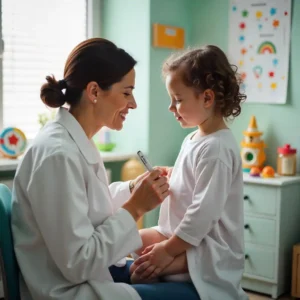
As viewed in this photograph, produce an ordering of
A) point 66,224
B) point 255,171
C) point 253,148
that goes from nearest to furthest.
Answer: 1. point 66,224
2. point 255,171
3. point 253,148

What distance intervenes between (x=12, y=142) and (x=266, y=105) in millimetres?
1589

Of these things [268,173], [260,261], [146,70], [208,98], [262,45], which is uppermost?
[262,45]

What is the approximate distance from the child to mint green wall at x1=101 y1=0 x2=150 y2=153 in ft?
5.79

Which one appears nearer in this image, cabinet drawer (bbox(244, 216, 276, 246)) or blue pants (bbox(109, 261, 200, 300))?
blue pants (bbox(109, 261, 200, 300))

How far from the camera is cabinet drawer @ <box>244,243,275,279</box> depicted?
3.01m

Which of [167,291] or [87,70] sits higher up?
[87,70]

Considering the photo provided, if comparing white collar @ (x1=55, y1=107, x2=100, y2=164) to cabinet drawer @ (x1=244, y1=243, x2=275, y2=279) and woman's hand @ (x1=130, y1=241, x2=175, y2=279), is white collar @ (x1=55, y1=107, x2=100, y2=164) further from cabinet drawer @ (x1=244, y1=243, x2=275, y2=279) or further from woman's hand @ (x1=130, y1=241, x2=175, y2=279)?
cabinet drawer @ (x1=244, y1=243, x2=275, y2=279)

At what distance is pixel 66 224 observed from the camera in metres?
1.24

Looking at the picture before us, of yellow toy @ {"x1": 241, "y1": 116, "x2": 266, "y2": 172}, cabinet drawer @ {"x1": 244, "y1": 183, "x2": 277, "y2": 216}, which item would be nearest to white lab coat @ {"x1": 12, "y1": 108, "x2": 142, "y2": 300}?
cabinet drawer @ {"x1": 244, "y1": 183, "x2": 277, "y2": 216}

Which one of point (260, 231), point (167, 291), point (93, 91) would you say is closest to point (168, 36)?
point (260, 231)

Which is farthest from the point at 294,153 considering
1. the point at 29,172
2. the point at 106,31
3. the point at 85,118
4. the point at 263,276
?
the point at 29,172

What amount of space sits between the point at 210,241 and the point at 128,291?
27 cm

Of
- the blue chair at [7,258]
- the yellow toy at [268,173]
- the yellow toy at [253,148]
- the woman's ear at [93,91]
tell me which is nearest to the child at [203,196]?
the woman's ear at [93,91]

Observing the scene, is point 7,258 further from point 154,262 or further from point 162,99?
point 162,99
